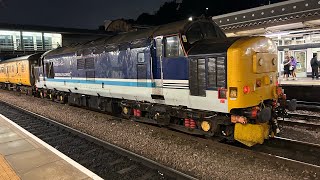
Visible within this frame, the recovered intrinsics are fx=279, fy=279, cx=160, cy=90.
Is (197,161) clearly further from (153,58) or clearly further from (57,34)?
(57,34)

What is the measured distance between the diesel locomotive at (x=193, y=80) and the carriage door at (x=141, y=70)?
3 centimetres

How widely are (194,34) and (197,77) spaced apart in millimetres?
1458

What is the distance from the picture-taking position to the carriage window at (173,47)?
7.74 metres

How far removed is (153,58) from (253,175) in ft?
14.8

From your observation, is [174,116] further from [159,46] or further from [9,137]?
[9,137]

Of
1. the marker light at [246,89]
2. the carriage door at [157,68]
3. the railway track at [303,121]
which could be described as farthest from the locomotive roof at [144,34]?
the railway track at [303,121]

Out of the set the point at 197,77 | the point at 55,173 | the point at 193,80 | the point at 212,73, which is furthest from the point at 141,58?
the point at 55,173

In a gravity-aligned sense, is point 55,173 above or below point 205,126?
below

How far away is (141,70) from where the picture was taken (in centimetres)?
912

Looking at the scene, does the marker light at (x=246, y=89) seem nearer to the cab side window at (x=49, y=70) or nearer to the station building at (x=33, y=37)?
the cab side window at (x=49, y=70)

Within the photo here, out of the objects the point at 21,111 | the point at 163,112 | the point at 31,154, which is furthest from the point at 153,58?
the point at 21,111

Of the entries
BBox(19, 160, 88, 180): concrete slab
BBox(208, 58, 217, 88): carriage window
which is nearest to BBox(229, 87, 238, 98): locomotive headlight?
BBox(208, 58, 217, 88): carriage window

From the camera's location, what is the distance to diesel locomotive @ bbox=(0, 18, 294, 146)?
6594 mm

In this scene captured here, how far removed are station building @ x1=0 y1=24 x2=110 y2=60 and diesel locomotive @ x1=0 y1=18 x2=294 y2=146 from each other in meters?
37.9
